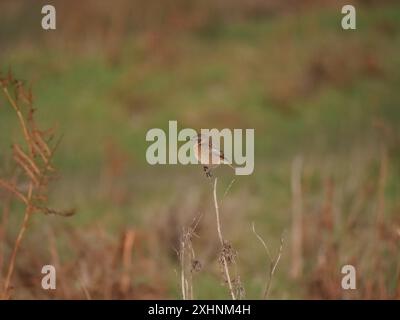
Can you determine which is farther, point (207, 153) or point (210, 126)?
point (210, 126)

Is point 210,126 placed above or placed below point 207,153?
above

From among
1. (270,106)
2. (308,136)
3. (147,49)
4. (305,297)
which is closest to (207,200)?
(305,297)

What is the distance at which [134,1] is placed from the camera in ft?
61.4

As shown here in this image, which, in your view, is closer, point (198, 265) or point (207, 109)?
point (198, 265)

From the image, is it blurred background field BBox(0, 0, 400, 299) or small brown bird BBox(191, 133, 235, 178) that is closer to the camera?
small brown bird BBox(191, 133, 235, 178)

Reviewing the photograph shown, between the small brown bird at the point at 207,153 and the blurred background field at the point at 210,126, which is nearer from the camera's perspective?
the small brown bird at the point at 207,153

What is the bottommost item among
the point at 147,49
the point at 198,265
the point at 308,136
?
the point at 198,265

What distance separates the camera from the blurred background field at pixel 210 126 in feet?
21.3

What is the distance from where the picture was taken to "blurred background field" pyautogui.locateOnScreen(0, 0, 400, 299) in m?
6.50

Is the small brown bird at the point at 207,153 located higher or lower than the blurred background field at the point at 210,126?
lower

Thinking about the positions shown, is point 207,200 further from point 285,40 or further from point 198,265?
point 285,40

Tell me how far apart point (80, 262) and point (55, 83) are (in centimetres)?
967

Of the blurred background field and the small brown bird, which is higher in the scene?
the blurred background field

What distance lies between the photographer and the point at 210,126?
14219mm
